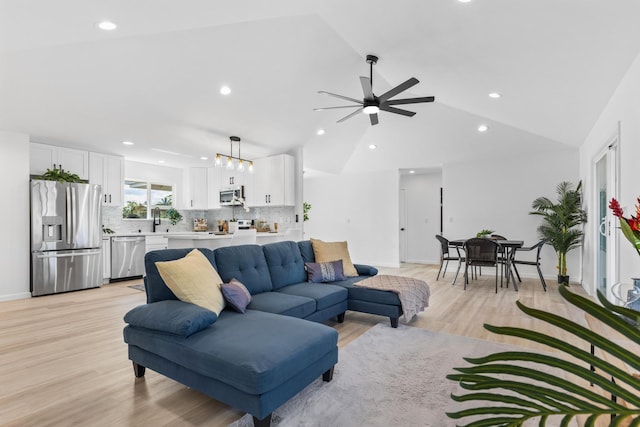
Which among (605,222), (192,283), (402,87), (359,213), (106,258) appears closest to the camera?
(192,283)

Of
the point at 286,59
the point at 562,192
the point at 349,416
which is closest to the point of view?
the point at 349,416

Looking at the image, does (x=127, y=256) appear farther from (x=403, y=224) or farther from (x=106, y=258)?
(x=403, y=224)

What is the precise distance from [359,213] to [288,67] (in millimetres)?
4952

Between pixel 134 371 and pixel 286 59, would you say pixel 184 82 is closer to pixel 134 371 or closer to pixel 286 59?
pixel 286 59

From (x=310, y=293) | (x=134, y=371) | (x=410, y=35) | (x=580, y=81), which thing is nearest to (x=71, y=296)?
(x=134, y=371)

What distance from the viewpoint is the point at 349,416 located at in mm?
2078

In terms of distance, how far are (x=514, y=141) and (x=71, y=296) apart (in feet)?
26.1

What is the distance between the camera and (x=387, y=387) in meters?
2.43

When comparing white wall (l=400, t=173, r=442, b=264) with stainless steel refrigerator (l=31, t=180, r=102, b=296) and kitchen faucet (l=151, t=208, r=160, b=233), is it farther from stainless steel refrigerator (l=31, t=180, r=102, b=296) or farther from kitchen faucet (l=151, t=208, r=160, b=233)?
stainless steel refrigerator (l=31, t=180, r=102, b=296)

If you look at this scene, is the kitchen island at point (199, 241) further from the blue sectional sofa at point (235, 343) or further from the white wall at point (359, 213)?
the white wall at point (359, 213)

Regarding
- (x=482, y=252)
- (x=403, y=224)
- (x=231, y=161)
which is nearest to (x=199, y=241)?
(x=231, y=161)

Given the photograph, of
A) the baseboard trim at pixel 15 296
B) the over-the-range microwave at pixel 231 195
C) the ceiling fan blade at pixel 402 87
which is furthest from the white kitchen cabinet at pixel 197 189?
the ceiling fan blade at pixel 402 87

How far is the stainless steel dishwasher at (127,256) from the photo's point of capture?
254 inches

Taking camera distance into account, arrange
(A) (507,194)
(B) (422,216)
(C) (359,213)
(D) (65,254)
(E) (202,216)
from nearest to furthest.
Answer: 1. (D) (65,254)
2. (A) (507,194)
3. (E) (202,216)
4. (C) (359,213)
5. (B) (422,216)
